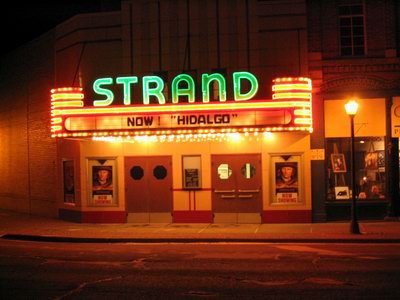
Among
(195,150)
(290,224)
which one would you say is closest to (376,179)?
(290,224)

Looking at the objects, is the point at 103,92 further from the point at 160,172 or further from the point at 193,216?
the point at 193,216

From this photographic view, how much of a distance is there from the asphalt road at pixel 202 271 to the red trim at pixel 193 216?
461 cm

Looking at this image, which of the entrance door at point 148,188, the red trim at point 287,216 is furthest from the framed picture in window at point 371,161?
the entrance door at point 148,188

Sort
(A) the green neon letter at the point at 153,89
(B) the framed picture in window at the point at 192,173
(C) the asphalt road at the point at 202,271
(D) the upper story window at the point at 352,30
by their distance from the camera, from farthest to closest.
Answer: (B) the framed picture in window at the point at 192,173 < (D) the upper story window at the point at 352,30 < (A) the green neon letter at the point at 153,89 < (C) the asphalt road at the point at 202,271

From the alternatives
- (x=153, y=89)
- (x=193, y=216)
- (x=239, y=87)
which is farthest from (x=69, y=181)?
(x=239, y=87)

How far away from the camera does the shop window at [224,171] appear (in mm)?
21516

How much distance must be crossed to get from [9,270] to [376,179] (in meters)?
13.3

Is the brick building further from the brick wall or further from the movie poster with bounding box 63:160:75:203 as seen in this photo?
the brick wall

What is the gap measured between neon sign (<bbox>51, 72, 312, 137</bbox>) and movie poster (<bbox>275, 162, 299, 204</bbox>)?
97.3 inches

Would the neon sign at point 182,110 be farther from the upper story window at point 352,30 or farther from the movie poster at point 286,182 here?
the upper story window at point 352,30

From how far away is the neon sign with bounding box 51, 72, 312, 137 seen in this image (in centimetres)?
1903

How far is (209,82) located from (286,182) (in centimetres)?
471

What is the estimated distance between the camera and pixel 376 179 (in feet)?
68.4

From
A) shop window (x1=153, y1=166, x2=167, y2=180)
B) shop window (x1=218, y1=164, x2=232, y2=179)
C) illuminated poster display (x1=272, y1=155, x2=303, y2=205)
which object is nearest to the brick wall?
shop window (x1=153, y1=166, x2=167, y2=180)
